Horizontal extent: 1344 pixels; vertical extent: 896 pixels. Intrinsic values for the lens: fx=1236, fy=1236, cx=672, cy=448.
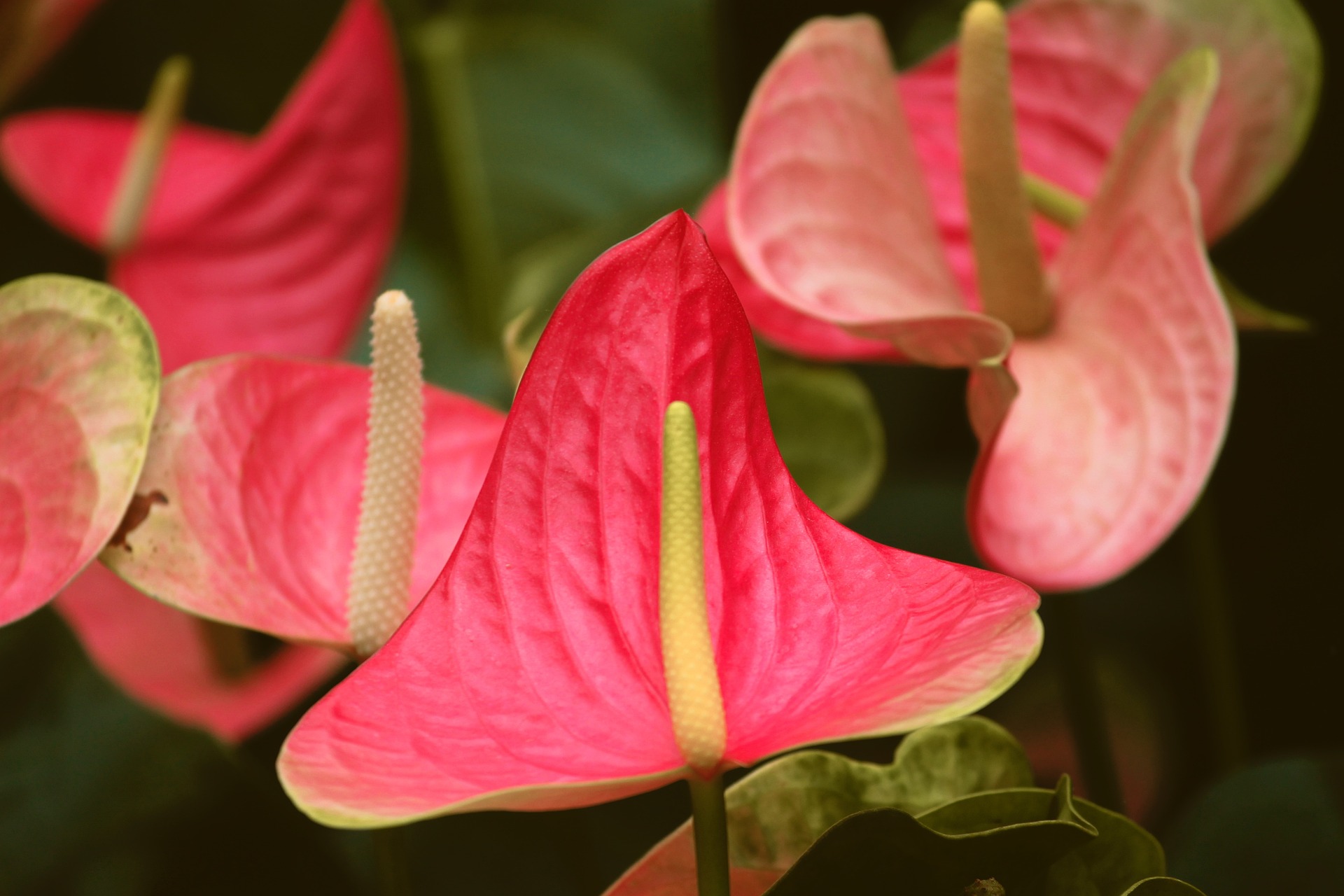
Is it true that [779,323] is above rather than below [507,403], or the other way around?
above

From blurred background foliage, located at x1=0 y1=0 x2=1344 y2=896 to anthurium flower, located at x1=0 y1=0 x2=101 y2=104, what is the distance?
182mm

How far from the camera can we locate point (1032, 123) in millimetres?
581

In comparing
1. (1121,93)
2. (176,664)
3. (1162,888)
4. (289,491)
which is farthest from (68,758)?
(1121,93)

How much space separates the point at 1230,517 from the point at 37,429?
0.63m

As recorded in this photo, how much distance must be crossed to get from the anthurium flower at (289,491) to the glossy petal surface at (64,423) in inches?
0.7

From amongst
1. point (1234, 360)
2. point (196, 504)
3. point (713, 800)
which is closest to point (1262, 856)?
point (1234, 360)

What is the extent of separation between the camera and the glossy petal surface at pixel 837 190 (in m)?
0.46

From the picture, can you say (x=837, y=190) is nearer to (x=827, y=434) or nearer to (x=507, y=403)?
(x=827, y=434)

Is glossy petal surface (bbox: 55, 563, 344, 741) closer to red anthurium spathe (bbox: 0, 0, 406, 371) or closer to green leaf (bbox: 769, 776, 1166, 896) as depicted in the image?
red anthurium spathe (bbox: 0, 0, 406, 371)

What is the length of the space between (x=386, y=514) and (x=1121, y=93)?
398mm

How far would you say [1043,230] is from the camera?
22.6 inches

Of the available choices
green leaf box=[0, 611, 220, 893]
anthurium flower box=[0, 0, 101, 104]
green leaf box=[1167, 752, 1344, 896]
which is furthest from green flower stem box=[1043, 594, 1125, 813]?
anthurium flower box=[0, 0, 101, 104]

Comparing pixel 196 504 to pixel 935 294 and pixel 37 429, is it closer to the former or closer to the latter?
pixel 37 429

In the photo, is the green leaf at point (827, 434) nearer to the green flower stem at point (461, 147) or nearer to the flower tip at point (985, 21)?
the flower tip at point (985, 21)
